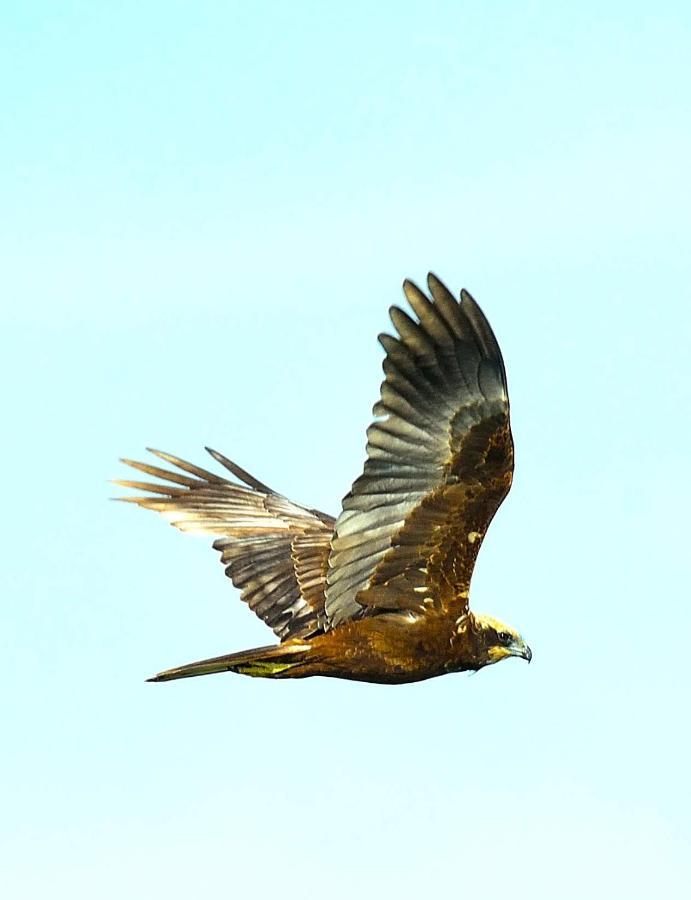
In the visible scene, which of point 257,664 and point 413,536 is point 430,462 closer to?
point 413,536

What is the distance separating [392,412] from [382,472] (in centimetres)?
40

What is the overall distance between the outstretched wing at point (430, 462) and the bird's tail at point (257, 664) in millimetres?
663

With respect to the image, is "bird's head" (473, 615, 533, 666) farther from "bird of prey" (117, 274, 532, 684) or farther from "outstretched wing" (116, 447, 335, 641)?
"outstretched wing" (116, 447, 335, 641)

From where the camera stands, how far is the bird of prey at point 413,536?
11.0 meters

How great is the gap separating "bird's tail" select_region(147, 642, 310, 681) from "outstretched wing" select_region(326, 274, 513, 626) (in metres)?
0.66

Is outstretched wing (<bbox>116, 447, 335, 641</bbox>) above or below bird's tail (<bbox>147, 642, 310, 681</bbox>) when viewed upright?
above

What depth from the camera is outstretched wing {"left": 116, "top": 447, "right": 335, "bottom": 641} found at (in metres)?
13.2

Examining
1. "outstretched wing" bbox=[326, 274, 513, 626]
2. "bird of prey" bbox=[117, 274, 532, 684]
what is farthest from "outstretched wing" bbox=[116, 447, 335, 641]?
"outstretched wing" bbox=[326, 274, 513, 626]

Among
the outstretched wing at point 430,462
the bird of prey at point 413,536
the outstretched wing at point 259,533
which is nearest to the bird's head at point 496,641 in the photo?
the bird of prey at point 413,536

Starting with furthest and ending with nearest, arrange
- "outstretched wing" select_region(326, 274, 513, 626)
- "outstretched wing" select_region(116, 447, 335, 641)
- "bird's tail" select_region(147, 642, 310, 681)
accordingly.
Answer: "outstretched wing" select_region(116, 447, 335, 641)
"bird's tail" select_region(147, 642, 310, 681)
"outstretched wing" select_region(326, 274, 513, 626)

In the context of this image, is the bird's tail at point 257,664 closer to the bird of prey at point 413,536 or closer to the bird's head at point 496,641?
the bird of prey at point 413,536

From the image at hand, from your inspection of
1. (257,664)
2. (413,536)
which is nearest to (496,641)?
(413,536)

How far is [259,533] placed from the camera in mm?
14195

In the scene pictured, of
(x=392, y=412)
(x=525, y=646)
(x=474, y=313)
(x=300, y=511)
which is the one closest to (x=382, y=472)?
(x=392, y=412)
